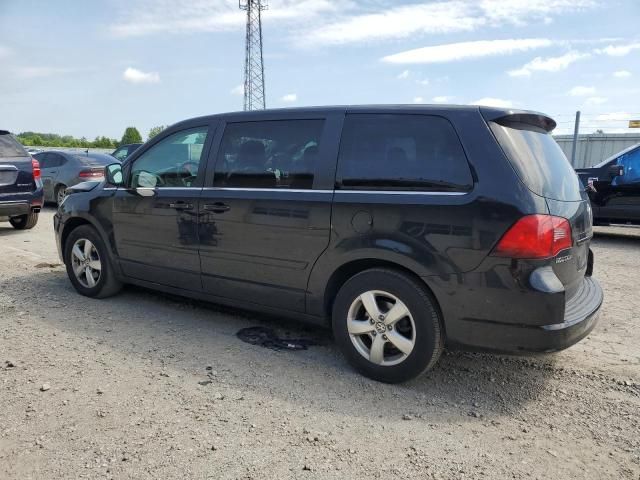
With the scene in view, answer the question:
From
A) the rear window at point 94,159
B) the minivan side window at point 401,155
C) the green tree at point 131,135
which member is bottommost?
the rear window at point 94,159

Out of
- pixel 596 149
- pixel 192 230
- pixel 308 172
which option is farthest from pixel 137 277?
pixel 596 149

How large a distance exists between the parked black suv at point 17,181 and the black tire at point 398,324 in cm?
766

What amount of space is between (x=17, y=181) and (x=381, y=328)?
812 cm

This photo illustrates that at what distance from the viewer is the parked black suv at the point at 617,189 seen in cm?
881

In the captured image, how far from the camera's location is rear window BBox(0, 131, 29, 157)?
355 inches

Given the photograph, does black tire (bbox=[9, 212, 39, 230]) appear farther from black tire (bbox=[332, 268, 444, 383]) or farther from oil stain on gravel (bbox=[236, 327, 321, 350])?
black tire (bbox=[332, 268, 444, 383])

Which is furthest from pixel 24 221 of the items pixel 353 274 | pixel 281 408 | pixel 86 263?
pixel 281 408

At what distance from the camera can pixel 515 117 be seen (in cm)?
328

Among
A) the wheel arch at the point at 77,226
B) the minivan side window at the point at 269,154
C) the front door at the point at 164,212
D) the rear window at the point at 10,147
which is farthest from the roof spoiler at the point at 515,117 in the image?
the rear window at the point at 10,147

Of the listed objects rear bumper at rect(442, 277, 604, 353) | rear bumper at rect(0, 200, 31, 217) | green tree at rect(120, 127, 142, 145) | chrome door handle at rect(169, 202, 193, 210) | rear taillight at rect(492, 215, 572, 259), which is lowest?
rear bumper at rect(442, 277, 604, 353)

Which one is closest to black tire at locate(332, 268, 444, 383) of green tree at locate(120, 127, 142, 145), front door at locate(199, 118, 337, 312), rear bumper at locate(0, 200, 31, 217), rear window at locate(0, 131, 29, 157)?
front door at locate(199, 118, 337, 312)

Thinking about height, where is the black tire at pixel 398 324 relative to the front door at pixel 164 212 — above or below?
below

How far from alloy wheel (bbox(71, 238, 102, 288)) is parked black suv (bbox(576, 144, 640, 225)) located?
7.89 meters

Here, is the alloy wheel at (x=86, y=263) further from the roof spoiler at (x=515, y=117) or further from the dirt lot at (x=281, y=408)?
the roof spoiler at (x=515, y=117)
